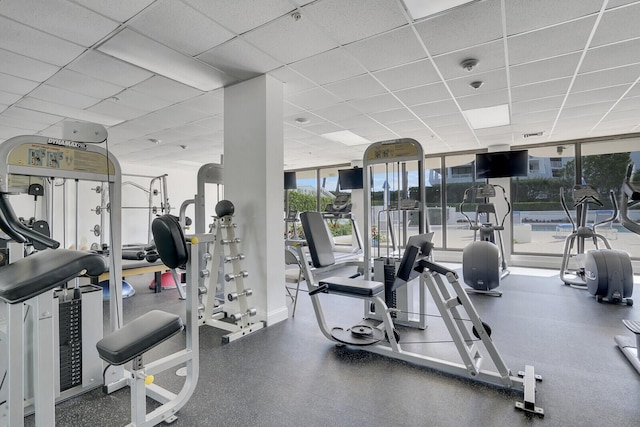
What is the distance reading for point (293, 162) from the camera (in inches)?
348

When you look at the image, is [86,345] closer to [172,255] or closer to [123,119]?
[172,255]

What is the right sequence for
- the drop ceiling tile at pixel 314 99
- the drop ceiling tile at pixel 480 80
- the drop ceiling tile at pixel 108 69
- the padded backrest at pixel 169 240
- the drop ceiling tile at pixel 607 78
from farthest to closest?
1. the drop ceiling tile at pixel 314 99
2. the drop ceiling tile at pixel 480 80
3. the drop ceiling tile at pixel 607 78
4. the drop ceiling tile at pixel 108 69
5. the padded backrest at pixel 169 240

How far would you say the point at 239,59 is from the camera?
312cm

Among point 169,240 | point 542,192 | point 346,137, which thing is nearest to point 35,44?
point 169,240

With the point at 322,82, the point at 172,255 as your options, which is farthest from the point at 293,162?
the point at 172,255

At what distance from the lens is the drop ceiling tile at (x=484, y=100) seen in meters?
4.05

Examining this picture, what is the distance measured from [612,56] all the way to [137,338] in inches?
172

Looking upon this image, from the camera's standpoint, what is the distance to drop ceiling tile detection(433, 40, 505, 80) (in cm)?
294

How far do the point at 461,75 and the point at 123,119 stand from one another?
Answer: 15.2 feet

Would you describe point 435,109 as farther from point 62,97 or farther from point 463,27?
point 62,97

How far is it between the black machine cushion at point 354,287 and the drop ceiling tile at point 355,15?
201 cm

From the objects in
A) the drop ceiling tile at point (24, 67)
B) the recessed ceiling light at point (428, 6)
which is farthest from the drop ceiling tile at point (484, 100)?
the drop ceiling tile at point (24, 67)

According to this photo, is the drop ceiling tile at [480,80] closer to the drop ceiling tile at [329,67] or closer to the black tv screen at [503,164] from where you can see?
the drop ceiling tile at [329,67]

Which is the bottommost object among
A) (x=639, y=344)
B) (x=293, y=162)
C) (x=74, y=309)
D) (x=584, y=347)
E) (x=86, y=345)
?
(x=584, y=347)
